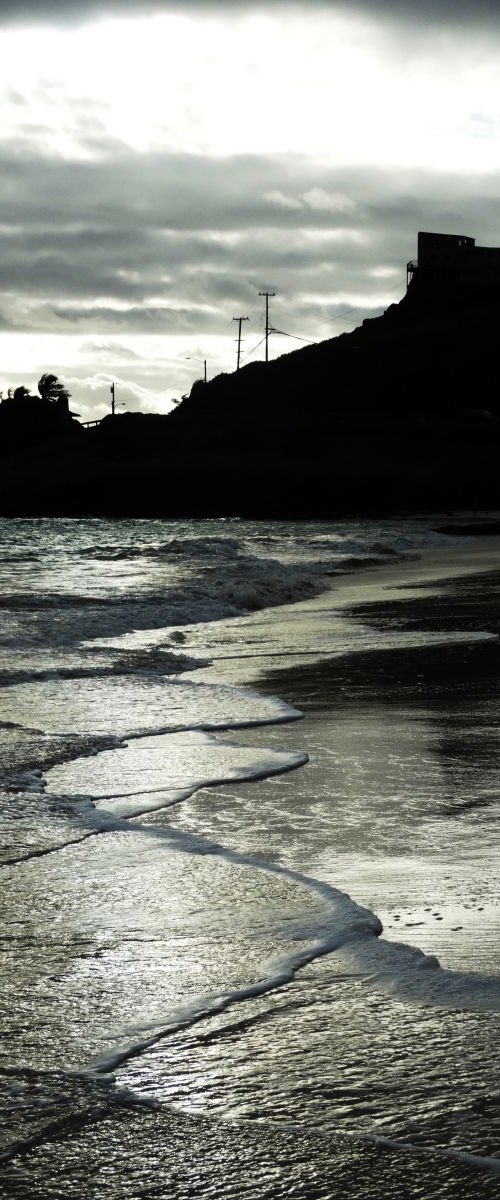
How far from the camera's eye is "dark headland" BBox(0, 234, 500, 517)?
293 feet

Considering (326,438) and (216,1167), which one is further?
(326,438)

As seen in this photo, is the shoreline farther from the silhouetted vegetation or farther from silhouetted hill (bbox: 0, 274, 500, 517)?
the silhouetted vegetation

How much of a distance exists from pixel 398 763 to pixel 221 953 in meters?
2.88

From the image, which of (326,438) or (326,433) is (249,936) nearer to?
(326,438)

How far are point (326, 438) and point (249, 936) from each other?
95586mm

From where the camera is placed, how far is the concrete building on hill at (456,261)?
12812 centimetres

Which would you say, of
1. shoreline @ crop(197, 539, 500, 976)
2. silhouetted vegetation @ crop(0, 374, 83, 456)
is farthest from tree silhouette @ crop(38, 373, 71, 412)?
shoreline @ crop(197, 539, 500, 976)

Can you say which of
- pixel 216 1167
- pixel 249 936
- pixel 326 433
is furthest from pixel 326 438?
pixel 216 1167

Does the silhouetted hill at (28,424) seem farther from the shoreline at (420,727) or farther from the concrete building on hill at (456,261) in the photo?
the shoreline at (420,727)

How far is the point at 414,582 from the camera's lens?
2125cm

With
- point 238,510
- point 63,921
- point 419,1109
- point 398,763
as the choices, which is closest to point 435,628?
point 398,763

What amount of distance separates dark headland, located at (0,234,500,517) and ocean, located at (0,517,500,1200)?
73.3m

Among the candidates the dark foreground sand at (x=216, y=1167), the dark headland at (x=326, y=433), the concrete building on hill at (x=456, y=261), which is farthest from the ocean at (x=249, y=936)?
the concrete building on hill at (x=456, y=261)

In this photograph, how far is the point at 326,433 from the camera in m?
99.6
